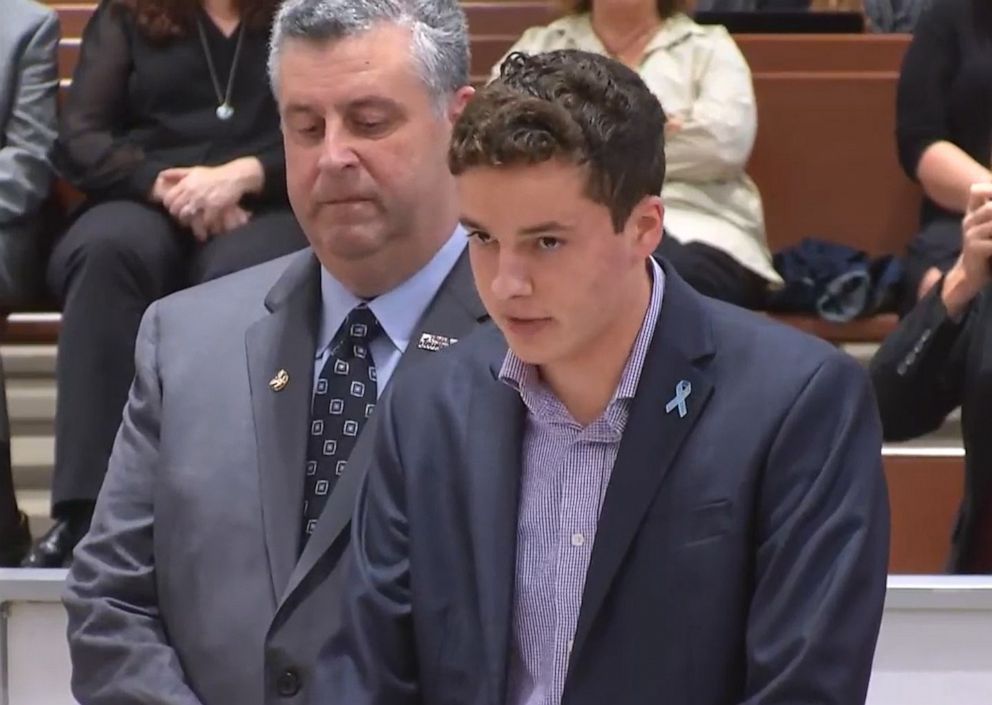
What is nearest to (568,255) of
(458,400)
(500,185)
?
(500,185)

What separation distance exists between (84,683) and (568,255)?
0.73m

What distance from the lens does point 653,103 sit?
4.07 feet

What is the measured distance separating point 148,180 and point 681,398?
1.60 m

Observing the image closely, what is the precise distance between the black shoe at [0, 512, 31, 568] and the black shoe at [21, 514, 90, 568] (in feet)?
0.06

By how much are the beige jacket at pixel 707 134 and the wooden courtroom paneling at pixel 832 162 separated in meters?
0.29

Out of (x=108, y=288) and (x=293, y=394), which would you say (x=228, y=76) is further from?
(x=293, y=394)

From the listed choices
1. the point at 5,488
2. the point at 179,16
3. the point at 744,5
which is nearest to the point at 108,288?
the point at 5,488

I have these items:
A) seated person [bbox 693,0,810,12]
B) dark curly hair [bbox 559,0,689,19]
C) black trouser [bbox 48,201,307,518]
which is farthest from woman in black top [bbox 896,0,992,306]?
black trouser [bbox 48,201,307,518]

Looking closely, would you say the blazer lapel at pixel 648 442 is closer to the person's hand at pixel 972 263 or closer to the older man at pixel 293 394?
the older man at pixel 293 394

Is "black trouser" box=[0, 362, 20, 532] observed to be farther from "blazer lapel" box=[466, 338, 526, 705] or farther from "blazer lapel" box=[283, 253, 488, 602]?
"blazer lapel" box=[466, 338, 526, 705]

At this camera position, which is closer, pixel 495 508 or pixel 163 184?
pixel 495 508

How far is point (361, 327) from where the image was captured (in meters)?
1.63

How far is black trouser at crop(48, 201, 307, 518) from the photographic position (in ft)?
7.75

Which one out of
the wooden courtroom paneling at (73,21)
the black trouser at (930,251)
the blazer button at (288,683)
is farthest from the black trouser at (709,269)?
the wooden courtroom paneling at (73,21)
